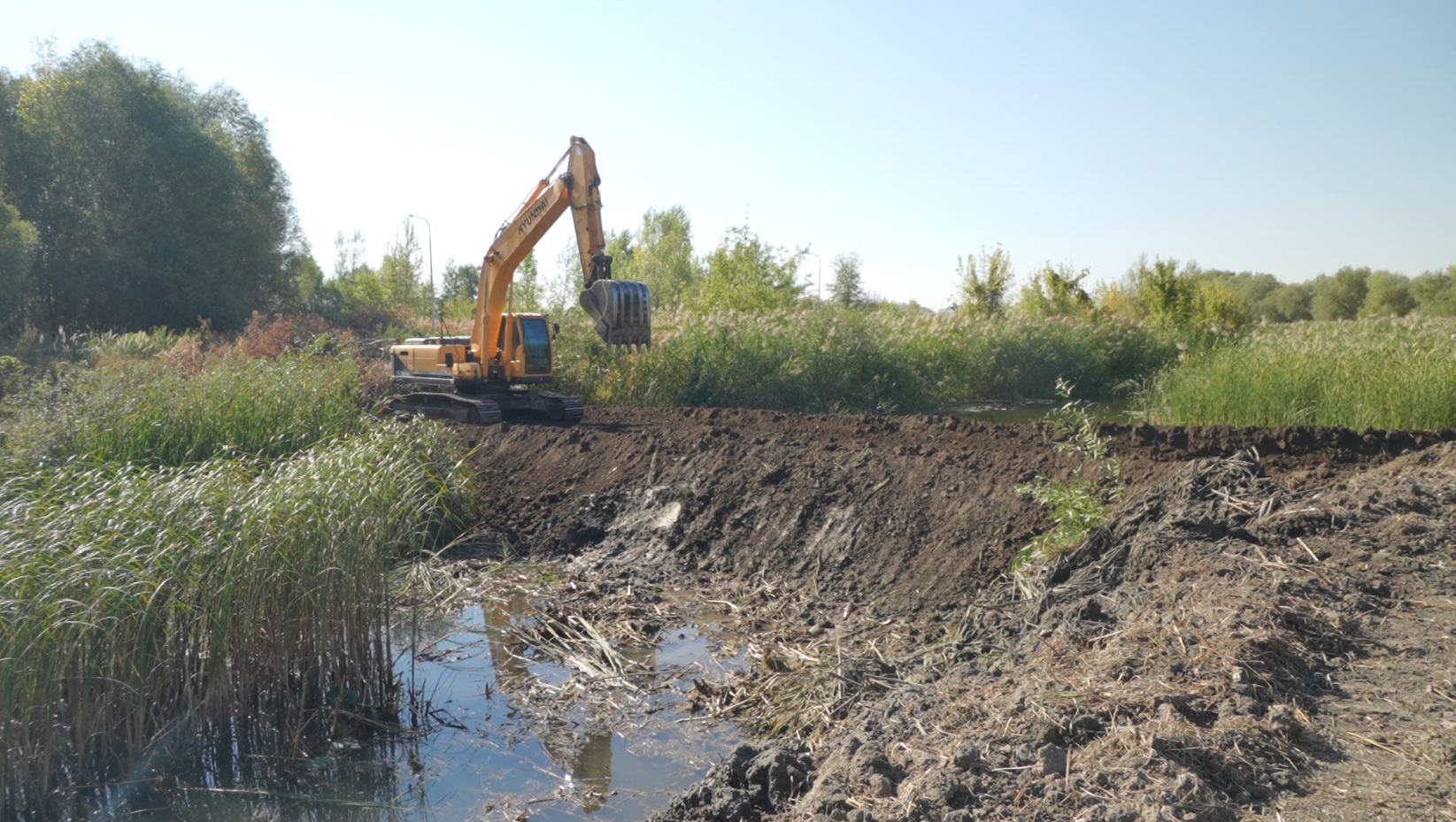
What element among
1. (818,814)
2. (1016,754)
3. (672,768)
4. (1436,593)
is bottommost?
(672,768)

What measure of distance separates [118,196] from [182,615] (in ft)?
86.4

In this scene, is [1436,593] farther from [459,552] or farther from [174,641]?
[459,552]

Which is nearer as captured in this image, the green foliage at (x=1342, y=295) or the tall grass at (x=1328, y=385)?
the tall grass at (x=1328, y=385)

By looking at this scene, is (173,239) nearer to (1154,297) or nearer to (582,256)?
(582,256)

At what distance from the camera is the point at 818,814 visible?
402 centimetres

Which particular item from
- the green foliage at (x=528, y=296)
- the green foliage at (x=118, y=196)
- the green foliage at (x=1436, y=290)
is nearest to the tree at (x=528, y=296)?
the green foliage at (x=528, y=296)

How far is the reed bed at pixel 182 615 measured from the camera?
4.69 metres

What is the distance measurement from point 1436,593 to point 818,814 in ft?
10.3

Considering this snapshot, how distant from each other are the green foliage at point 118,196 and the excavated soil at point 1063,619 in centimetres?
2106

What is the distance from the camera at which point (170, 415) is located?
10242 millimetres

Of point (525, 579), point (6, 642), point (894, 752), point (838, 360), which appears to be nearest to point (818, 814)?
point (894, 752)

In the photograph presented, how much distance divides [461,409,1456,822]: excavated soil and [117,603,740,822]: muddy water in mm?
438

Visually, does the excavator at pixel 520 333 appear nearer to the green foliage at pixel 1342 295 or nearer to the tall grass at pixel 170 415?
the tall grass at pixel 170 415

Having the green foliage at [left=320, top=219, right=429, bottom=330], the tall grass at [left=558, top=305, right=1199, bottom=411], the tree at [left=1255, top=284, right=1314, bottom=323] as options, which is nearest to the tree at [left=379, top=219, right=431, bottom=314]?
the green foliage at [left=320, top=219, right=429, bottom=330]
